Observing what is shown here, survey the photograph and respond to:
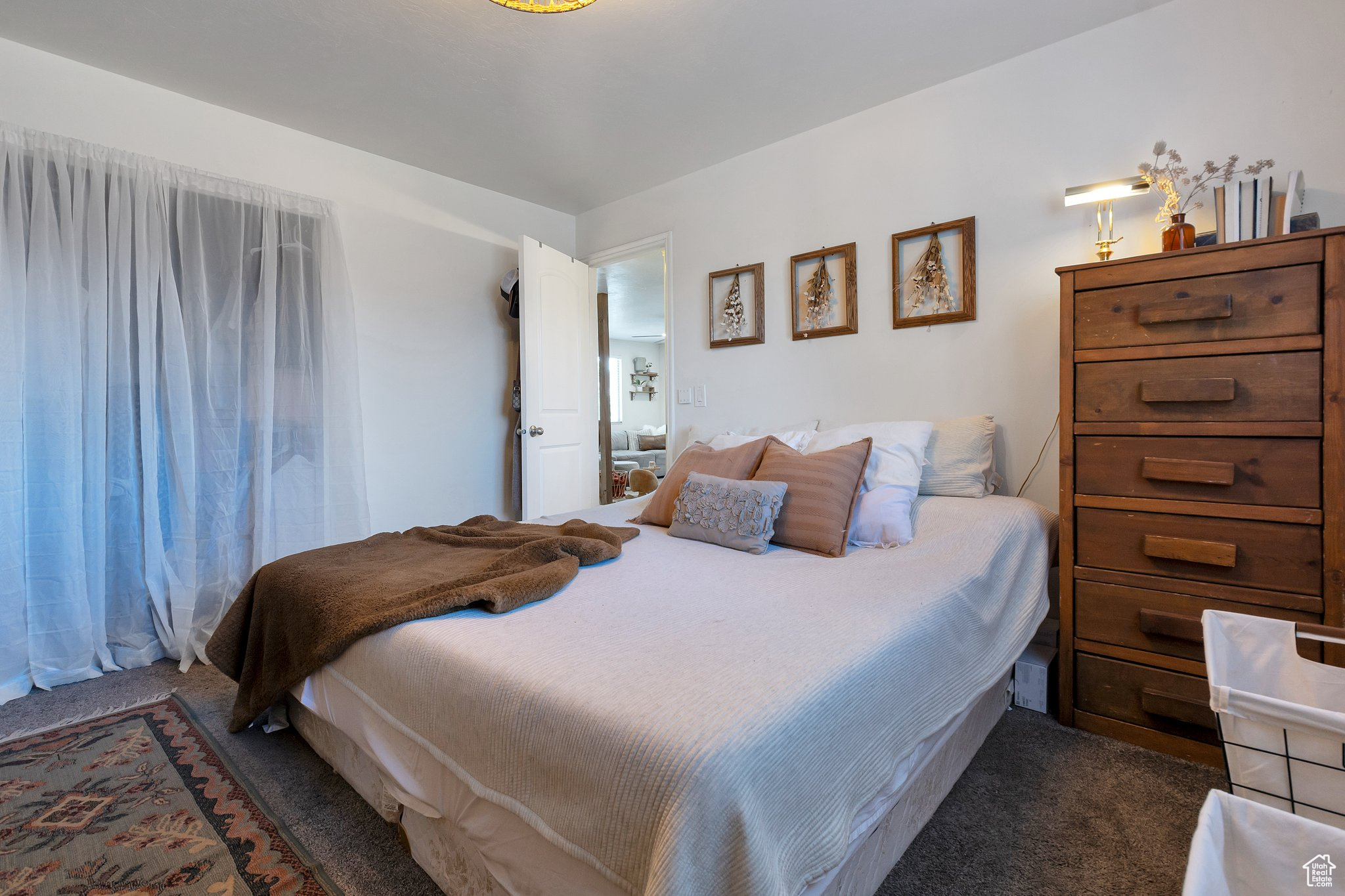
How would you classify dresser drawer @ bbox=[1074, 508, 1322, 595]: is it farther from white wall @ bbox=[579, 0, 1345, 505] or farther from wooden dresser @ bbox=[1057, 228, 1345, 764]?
white wall @ bbox=[579, 0, 1345, 505]

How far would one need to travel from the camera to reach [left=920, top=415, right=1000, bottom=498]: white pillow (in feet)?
7.37

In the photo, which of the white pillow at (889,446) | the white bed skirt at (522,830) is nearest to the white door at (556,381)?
the white pillow at (889,446)

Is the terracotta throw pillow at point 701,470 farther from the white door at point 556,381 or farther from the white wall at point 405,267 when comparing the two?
the white wall at point 405,267

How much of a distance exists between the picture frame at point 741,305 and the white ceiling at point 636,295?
62cm

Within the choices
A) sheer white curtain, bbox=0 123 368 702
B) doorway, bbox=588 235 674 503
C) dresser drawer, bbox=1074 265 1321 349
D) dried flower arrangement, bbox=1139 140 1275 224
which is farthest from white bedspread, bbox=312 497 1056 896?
doorway, bbox=588 235 674 503

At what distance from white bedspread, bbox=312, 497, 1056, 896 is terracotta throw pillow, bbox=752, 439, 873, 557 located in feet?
0.84

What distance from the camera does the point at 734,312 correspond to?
128 inches

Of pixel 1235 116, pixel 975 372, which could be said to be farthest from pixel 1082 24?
pixel 975 372

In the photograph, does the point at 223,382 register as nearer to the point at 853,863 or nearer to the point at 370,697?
the point at 370,697

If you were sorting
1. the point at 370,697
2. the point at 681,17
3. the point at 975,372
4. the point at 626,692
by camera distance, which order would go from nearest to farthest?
the point at 626,692 → the point at 370,697 → the point at 681,17 → the point at 975,372

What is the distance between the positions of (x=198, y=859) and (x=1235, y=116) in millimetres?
3652

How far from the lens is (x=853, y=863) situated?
41.0 inches

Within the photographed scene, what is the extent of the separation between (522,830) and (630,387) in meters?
8.53

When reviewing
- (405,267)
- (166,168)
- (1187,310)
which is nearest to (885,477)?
(1187,310)
